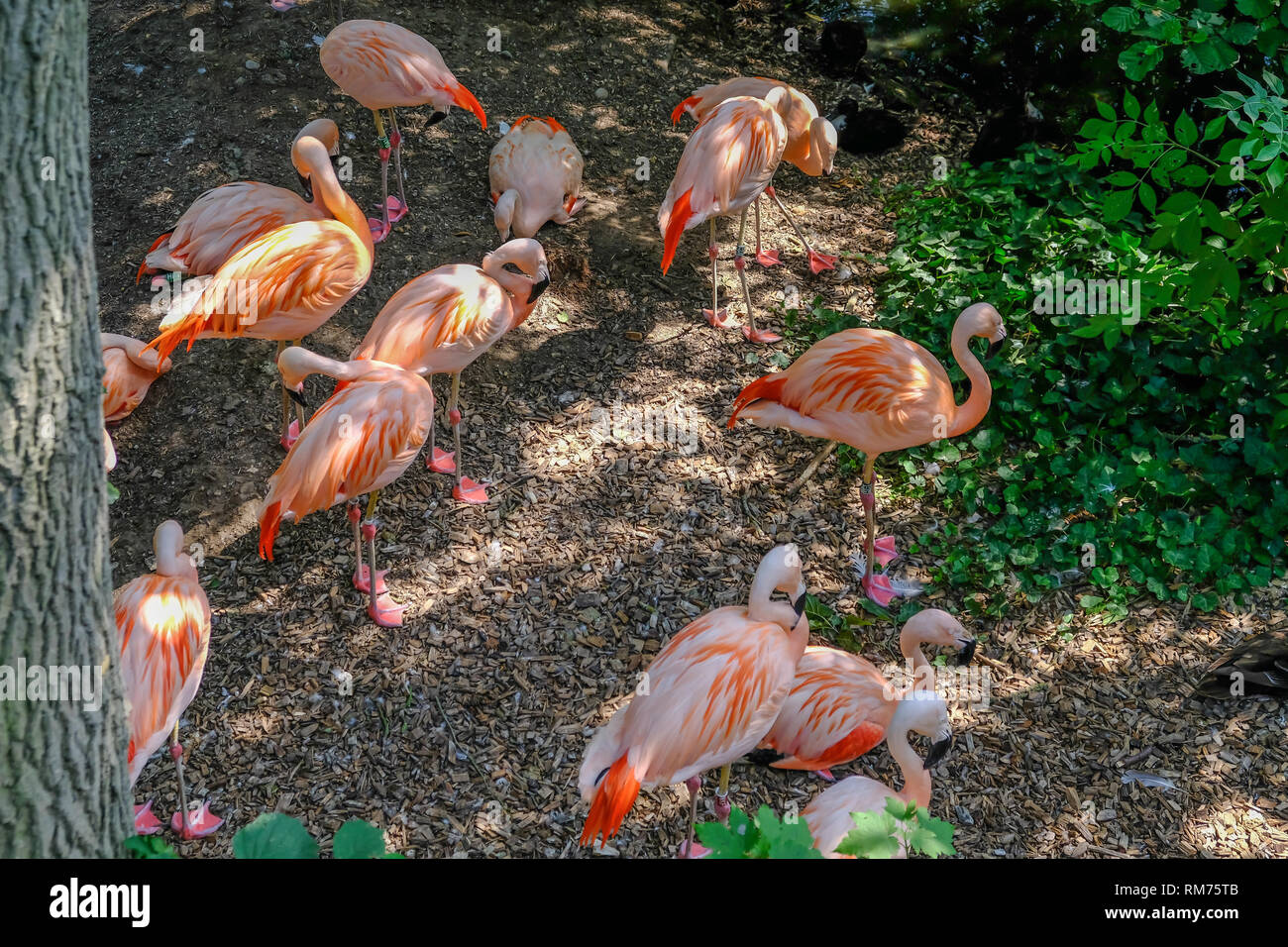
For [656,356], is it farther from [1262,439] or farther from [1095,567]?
[1262,439]

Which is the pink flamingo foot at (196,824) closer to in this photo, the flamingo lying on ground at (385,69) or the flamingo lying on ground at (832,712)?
the flamingo lying on ground at (832,712)

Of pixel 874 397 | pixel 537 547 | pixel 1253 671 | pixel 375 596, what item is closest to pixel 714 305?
pixel 874 397

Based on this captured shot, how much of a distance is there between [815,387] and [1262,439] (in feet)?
7.06

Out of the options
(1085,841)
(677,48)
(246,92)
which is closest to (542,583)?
(1085,841)

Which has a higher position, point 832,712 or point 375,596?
point 832,712

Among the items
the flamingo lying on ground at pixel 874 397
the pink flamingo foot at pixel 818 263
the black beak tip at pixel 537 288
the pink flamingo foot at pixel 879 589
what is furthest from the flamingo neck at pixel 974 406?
the black beak tip at pixel 537 288

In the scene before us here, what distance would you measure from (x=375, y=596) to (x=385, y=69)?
2804 millimetres

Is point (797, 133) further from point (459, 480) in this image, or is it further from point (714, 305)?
point (459, 480)

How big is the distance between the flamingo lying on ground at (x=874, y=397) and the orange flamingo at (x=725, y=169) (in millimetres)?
1048

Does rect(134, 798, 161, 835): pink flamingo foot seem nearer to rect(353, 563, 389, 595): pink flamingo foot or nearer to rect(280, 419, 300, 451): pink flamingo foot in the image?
rect(353, 563, 389, 595): pink flamingo foot

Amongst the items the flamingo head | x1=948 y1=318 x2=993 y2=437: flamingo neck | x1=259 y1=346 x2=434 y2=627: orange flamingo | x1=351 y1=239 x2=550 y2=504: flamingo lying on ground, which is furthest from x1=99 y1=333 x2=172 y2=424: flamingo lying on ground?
A: x1=948 y1=318 x2=993 y2=437: flamingo neck

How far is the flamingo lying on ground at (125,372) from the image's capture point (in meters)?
4.75

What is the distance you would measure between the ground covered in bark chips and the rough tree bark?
1.71 m

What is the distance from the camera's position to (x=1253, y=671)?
4070mm
